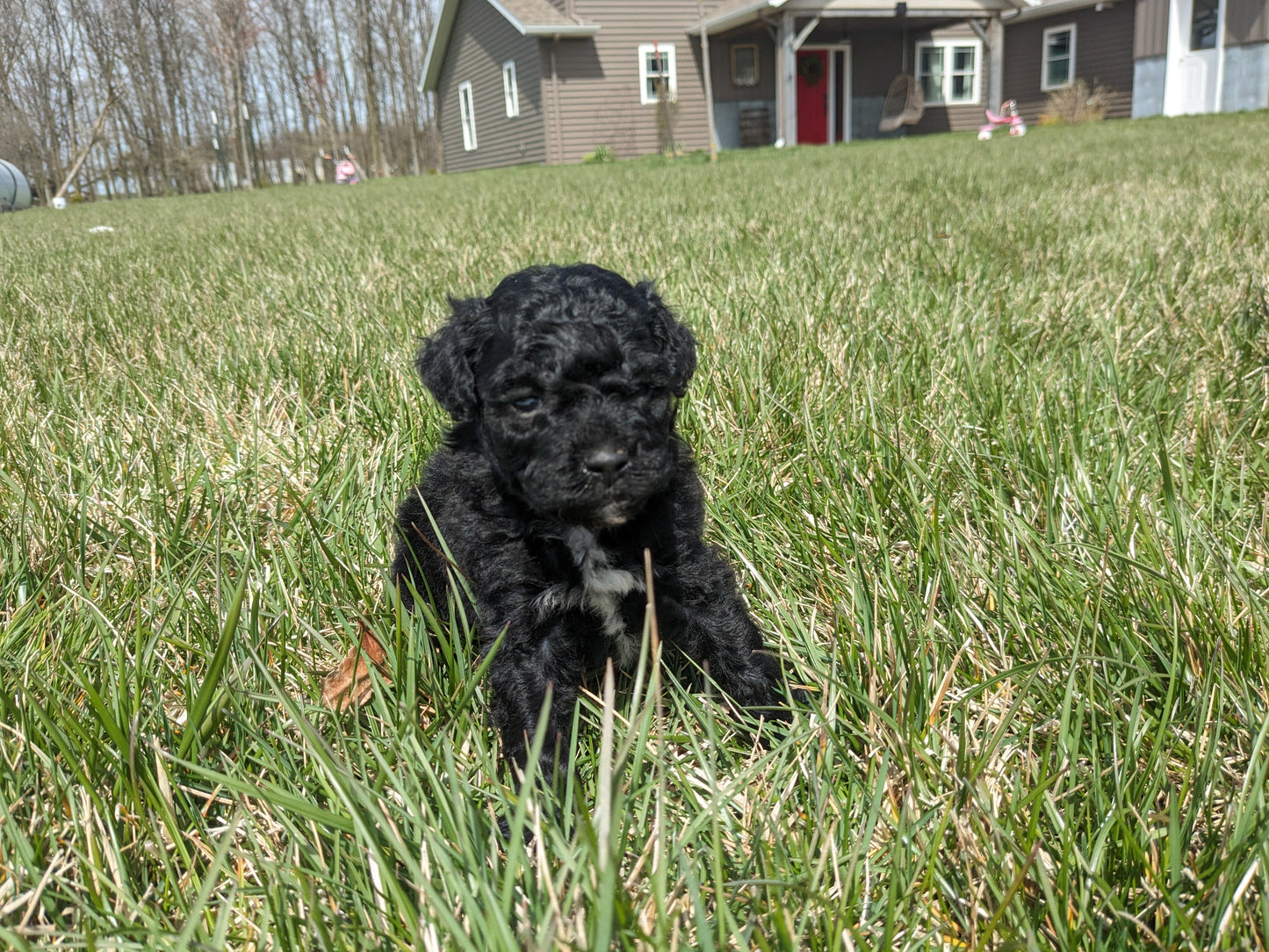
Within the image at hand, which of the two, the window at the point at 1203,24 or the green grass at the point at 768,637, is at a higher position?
the window at the point at 1203,24

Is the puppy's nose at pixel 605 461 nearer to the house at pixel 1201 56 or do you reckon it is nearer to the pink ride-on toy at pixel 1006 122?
the pink ride-on toy at pixel 1006 122

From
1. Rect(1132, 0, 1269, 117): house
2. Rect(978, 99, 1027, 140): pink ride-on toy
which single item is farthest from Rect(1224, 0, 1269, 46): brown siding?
Rect(978, 99, 1027, 140): pink ride-on toy

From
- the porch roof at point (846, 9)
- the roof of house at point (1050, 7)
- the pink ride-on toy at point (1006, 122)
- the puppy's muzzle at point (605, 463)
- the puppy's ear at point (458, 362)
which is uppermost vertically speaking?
the roof of house at point (1050, 7)

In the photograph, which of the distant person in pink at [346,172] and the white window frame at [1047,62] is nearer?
the white window frame at [1047,62]

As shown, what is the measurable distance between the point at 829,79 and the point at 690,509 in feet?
113

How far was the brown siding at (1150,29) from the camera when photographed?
29484 millimetres

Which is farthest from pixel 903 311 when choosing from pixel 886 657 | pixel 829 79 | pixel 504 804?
pixel 829 79

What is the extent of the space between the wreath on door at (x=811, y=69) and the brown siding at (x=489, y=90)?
32.9 feet

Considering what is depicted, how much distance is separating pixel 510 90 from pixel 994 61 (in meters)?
18.1

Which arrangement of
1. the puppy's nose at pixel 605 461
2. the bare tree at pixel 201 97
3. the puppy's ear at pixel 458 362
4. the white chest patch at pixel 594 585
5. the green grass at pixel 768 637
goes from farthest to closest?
the bare tree at pixel 201 97
the puppy's ear at pixel 458 362
the white chest patch at pixel 594 585
the puppy's nose at pixel 605 461
the green grass at pixel 768 637

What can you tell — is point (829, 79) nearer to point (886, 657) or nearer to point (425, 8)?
point (425, 8)

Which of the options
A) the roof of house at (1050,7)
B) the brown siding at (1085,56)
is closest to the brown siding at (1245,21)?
the brown siding at (1085,56)

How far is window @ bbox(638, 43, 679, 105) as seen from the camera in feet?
100

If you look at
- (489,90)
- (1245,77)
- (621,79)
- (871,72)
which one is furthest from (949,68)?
(489,90)
